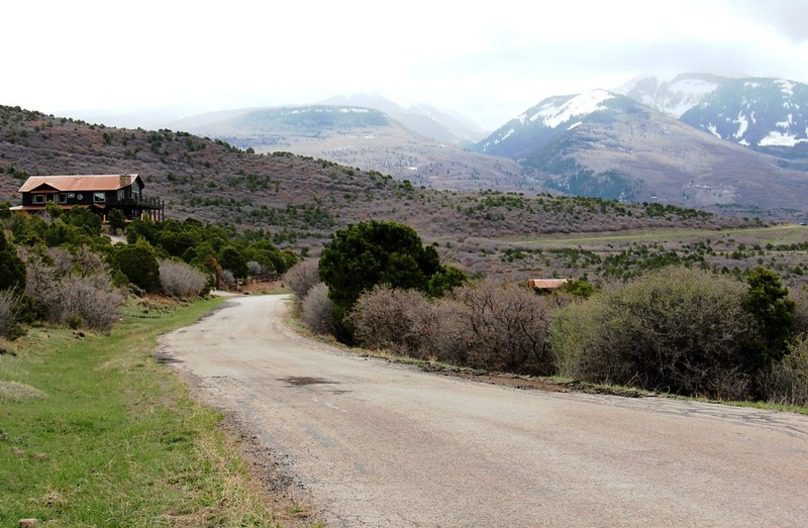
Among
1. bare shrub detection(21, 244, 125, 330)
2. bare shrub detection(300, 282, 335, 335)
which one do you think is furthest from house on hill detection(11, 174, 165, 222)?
bare shrub detection(300, 282, 335, 335)

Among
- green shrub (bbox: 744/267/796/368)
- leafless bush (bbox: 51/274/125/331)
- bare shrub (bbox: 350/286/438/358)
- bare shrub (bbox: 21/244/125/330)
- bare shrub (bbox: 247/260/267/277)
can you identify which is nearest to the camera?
green shrub (bbox: 744/267/796/368)

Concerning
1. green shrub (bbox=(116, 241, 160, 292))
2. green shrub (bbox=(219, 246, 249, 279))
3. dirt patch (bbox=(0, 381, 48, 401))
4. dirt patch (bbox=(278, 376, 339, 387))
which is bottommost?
green shrub (bbox=(219, 246, 249, 279))

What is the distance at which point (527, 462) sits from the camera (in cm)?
971

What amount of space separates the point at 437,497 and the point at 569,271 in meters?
56.3

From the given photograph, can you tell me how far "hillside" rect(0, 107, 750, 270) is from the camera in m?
97.7

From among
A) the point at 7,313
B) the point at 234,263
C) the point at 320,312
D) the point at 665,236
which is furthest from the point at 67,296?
the point at 665,236

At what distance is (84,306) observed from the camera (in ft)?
112

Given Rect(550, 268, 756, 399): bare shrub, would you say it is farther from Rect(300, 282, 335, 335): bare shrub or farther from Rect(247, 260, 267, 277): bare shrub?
Rect(247, 260, 267, 277): bare shrub

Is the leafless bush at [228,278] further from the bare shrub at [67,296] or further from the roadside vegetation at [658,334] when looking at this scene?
the roadside vegetation at [658,334]

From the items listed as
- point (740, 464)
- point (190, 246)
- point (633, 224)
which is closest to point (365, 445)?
point (740, 464)

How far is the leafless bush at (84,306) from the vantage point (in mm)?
33531

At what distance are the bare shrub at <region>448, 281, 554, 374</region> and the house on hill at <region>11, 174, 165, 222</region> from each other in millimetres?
62941

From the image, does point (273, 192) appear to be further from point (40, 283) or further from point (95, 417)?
point (95, 417)

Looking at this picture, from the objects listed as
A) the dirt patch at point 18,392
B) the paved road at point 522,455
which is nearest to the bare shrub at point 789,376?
the paved road at point 522,455
